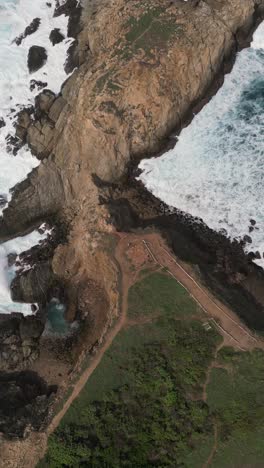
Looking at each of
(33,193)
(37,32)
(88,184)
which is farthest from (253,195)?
(37,32)

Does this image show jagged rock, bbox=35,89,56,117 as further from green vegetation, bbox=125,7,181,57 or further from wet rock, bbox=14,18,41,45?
green vegetation, bbox=125,7,181,57

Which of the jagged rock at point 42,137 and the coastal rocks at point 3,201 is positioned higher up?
the jagged rock at point 42,137

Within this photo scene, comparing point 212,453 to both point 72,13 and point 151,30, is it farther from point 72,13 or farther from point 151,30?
point 72,13

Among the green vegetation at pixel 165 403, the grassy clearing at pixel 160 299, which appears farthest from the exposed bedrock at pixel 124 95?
the green vegetation at pixel 165 403

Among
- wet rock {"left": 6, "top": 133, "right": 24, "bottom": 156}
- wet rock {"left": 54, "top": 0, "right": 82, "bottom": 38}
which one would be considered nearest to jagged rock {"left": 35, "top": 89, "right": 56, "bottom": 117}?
wet rock {"left": 6, "top": 133, "right": 24, "bottom": 156}

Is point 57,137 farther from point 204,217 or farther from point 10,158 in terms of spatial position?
point 204,217

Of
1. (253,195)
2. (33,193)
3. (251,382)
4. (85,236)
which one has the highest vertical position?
(253,195)

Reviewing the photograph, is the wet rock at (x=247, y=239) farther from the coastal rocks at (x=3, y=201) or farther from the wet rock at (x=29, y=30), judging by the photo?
the wet rock at (x=29, y=30)
